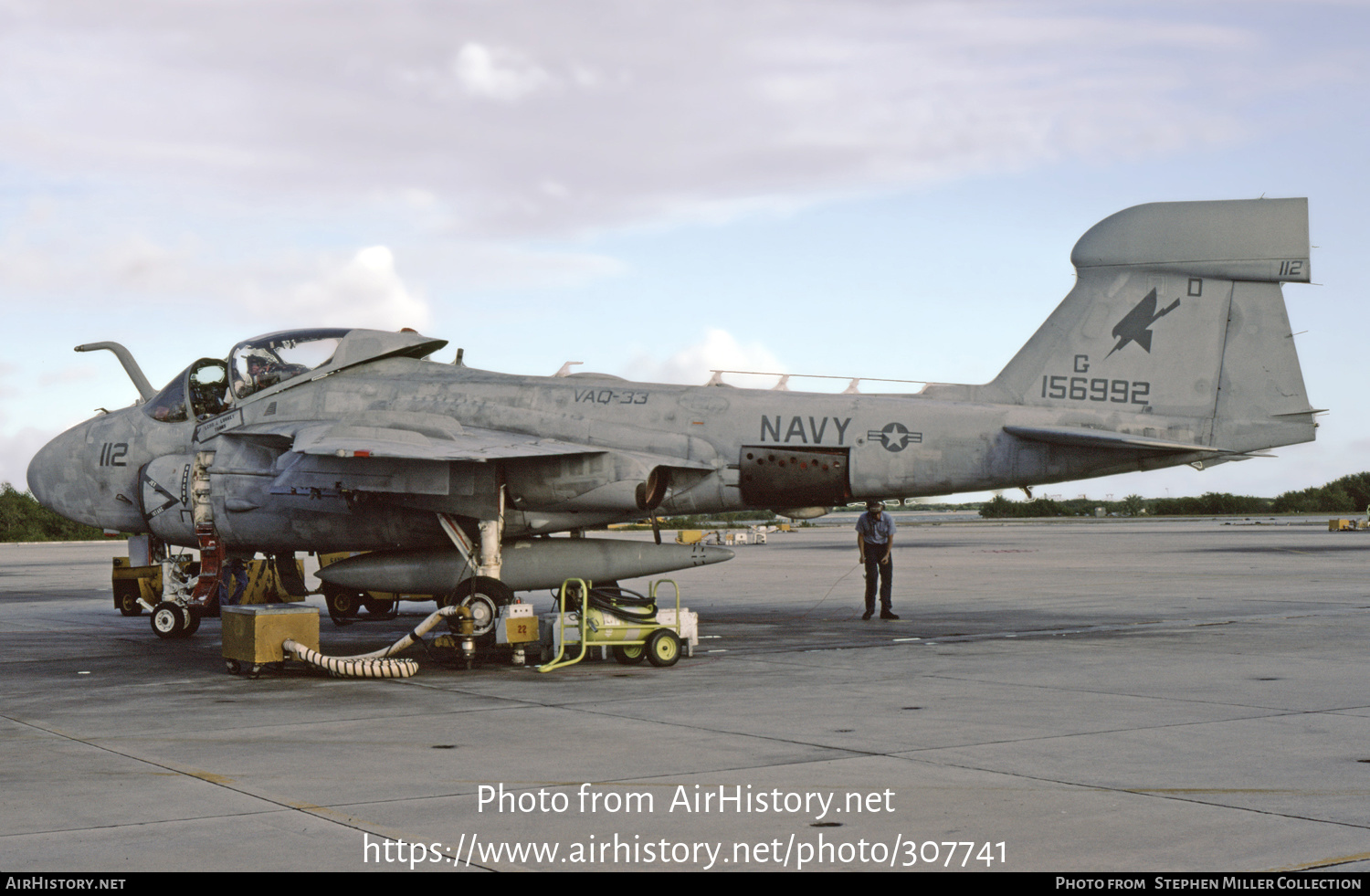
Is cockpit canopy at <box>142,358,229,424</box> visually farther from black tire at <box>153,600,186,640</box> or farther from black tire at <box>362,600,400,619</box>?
black tire at <box>362,600,400,619</box>

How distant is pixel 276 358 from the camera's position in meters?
15.9

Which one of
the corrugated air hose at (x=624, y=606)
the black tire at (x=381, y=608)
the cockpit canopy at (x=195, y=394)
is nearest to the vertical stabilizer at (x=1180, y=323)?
the corrugated air hose at (x=624, y=606)

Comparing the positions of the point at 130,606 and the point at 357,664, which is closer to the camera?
the point at 357,664

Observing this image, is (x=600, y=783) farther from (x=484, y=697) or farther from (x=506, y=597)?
(x=506, y=597)

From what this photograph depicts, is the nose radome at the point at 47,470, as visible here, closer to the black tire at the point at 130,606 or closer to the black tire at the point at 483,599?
the black tire at the point at 130,606

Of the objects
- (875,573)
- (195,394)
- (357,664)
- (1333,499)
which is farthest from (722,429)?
(1333,499)

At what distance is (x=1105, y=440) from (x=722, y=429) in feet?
15.1

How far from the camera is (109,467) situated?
16891 mm

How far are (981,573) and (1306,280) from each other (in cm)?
1597

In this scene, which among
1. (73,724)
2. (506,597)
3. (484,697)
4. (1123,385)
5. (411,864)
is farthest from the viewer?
(1123,385)

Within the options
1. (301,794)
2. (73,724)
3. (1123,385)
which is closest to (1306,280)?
(1123,385)

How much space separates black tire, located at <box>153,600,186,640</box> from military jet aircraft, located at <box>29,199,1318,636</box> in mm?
1537

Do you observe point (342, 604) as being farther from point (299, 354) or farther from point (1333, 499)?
point (1333, 499)

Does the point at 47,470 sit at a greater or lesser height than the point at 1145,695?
greater
